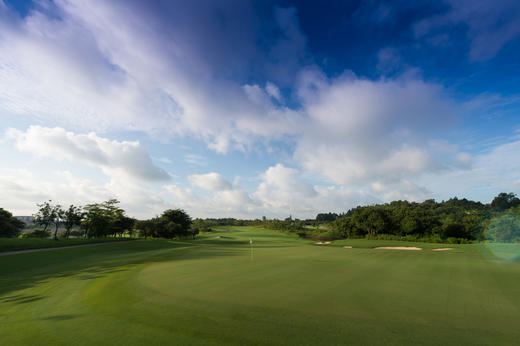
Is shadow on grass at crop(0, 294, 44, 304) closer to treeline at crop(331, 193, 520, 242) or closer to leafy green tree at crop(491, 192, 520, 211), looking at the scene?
treeline at crop(331, 193, 520, 242)

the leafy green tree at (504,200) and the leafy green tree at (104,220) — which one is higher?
the leafy green tree at (504,200)

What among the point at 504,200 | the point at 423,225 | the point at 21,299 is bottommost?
the point at 21,299

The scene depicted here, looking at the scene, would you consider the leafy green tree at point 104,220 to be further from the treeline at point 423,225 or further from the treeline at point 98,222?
the treeline at point 423,225

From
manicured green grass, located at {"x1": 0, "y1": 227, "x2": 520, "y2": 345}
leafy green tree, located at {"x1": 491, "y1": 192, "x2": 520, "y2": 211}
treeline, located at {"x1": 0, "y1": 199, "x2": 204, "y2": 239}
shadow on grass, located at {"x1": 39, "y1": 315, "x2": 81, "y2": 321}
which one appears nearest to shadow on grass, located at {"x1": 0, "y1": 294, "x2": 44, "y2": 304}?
manicured green grass, located at {"x1": 0, "y1": 227, "x2": 520, "y2": 345}

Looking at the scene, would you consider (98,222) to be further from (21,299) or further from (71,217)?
(21,299)

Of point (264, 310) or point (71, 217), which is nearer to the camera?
point (264, 310)

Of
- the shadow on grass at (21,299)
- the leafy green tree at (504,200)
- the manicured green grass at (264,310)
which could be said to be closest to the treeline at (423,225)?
the manicured green grass at (264,310)

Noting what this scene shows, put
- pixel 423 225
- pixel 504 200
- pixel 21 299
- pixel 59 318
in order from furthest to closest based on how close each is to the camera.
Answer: pixel 504 200 → pixel 423 225 → pixel 21 299 → pixel 59 318

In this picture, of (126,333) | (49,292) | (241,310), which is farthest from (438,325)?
(49,292)

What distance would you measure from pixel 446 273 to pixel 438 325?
846 centimetres

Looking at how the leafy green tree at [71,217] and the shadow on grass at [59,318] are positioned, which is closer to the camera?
the shadow on grass at [59,318]

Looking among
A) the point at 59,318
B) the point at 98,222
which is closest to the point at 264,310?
the point at 59,318

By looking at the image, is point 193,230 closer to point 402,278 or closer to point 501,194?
point 402,278

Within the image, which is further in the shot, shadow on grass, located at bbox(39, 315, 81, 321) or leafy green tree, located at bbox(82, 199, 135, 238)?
leafy green tree, located at bbox(82, 199, 135, 238)
